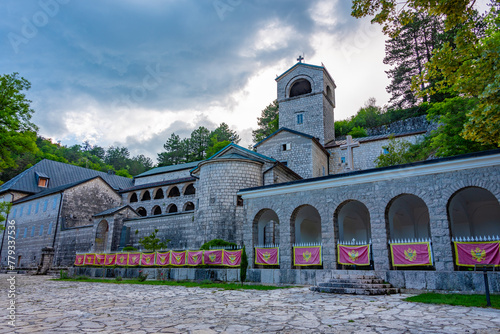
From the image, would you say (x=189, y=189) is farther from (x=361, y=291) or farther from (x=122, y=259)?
(x=361, y=291)

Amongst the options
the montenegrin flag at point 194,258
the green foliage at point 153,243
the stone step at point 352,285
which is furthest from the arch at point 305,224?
the green foliage at point 153,243

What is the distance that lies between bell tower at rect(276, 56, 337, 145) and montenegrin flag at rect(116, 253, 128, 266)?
19.6m

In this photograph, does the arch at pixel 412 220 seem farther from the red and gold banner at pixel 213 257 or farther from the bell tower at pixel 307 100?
the bell tower at pixel 307 100

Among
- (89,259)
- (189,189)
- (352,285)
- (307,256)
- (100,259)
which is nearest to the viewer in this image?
(352,285)

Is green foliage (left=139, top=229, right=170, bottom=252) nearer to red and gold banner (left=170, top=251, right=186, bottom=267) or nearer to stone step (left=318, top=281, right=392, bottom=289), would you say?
red and gold banner (left=170, top=251, right=186, bottom=267)

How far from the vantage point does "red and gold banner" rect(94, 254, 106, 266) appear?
18.2 meters

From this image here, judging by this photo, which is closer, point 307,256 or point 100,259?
point 307,256

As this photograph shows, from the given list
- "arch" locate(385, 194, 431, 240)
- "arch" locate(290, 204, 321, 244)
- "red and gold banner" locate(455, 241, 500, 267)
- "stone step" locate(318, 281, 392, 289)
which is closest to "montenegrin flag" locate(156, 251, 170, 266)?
"arch" locate(290, 204, 321, 244)

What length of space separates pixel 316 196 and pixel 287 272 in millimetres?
2968

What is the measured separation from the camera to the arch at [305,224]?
12.8 metres

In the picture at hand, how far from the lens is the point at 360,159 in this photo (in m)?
30.4

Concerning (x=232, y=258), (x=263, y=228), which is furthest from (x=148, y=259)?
(x=263, y=228)

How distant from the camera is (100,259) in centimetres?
1844

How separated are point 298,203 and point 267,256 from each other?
7.92ft
